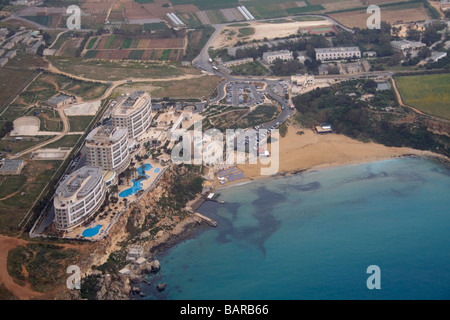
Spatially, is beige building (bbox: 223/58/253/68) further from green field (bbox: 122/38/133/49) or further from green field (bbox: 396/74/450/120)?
green field (bbox: 396/74/450/120)

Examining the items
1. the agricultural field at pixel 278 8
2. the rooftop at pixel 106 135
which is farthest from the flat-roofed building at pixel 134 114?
the agricultural field at pixel 278 8

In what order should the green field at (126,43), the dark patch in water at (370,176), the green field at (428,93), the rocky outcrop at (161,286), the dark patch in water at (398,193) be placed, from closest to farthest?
the rocky outcrop at (161,286), the dark patch in water at (398,193), the dark patch in water at (370,176), the green field at (428,93), the green field at (126,43)

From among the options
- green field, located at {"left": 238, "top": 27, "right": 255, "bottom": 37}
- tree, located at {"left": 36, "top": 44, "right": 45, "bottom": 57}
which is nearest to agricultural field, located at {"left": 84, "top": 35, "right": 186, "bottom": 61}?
tree, located at {"left": 36, "top": 44, "right": 45, "bottom": 57}

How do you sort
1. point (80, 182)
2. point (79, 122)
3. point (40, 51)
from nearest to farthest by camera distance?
point (80, 182)
point (79, 122)
point (40, 51)

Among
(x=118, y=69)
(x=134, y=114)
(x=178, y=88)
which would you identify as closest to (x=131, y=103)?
(x=134, y=114)

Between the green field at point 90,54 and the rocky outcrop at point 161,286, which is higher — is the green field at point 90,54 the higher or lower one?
the higher one

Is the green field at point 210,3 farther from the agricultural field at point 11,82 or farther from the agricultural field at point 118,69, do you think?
the agricultural field at point 11,82

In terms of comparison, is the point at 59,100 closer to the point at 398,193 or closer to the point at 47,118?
the point at 47,118
